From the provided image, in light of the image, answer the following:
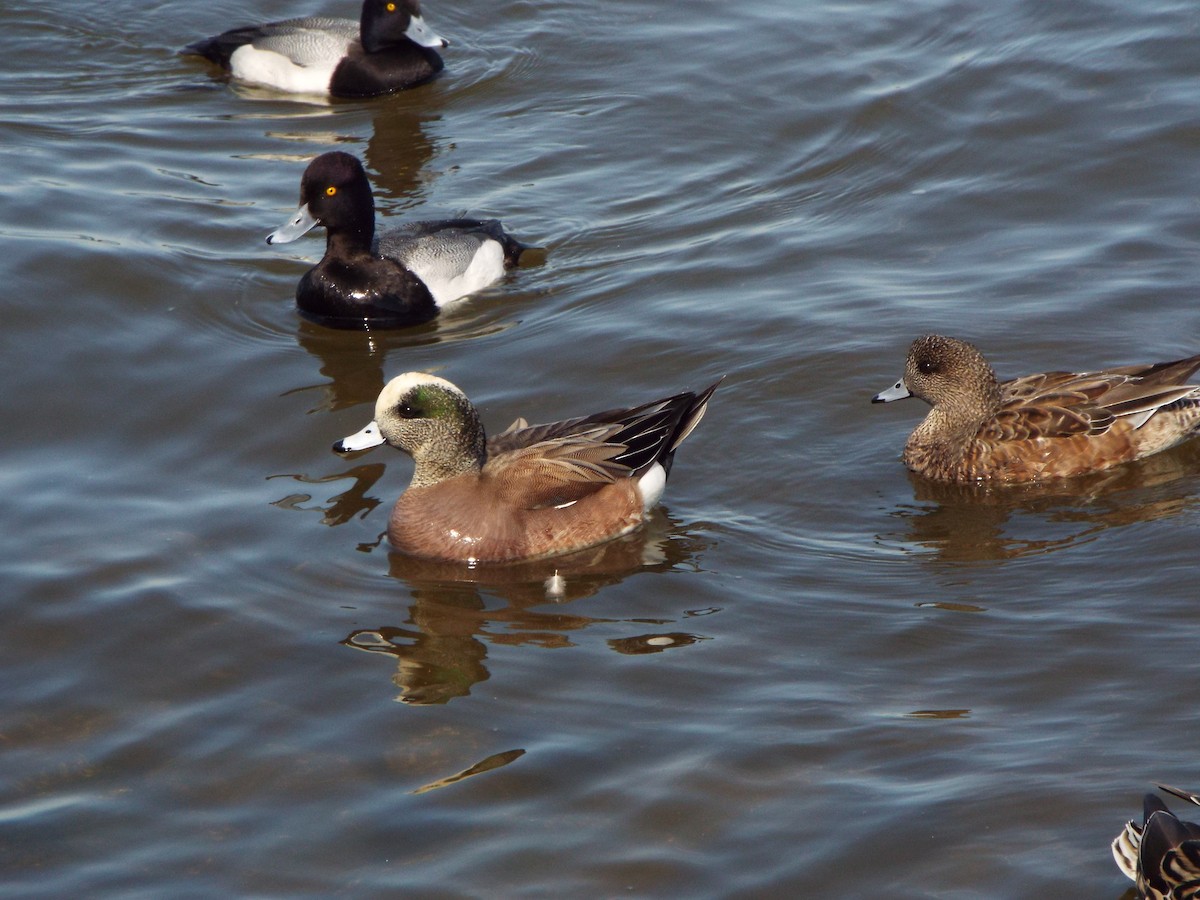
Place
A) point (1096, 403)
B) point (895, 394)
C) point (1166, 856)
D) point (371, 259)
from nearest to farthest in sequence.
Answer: point (1166, 856), point (1096, 403), point (895, 394), point (371, 259)

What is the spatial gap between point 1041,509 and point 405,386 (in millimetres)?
3142

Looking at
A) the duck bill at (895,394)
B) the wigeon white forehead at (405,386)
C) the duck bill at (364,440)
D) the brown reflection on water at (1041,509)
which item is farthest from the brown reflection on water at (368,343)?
the brown reflection on water at (1041,509)

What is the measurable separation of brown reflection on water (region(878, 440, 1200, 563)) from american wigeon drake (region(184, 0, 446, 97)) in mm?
7790

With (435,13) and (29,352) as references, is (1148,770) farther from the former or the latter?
(435,13)

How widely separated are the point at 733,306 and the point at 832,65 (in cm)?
434

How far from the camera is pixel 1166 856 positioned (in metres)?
4.71

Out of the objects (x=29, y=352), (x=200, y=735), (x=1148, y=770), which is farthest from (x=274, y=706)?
(x=29, y=352)

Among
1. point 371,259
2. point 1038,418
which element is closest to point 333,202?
point 371,259

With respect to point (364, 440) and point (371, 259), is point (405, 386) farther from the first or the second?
point (371, 259)

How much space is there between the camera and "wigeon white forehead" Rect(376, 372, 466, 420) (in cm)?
780

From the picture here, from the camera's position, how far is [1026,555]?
7363mm

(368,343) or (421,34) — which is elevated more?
(421,34)

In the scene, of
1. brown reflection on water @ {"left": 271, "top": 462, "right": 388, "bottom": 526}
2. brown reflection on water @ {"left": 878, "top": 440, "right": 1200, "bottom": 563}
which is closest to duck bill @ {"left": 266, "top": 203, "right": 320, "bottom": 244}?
brown reflection on water @ {"left": 271, "top": 462, "right": 388, "bottom": 526}

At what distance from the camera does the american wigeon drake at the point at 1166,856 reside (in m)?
4.68
